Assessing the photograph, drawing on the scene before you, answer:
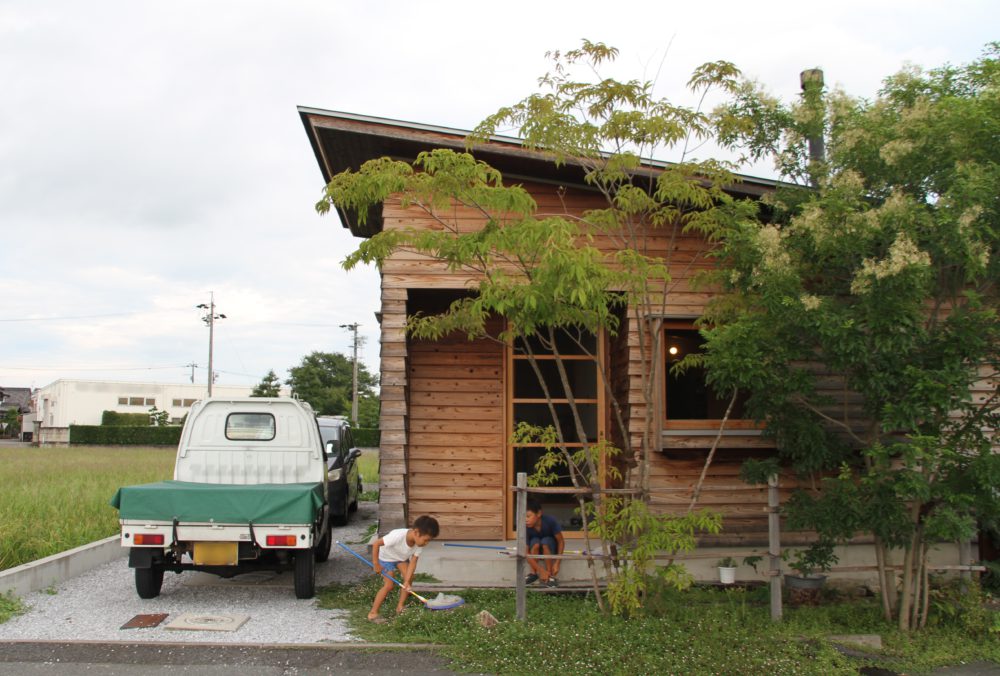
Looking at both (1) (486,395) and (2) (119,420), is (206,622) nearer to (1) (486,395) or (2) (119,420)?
(1) (486,395)

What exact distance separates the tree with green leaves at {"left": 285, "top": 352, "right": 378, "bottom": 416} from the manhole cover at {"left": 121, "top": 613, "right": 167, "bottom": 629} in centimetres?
4944

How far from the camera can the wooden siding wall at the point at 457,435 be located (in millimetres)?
9047

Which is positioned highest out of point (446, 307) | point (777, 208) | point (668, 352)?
point (777, 208)

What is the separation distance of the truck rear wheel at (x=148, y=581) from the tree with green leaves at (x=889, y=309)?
5.42 metres

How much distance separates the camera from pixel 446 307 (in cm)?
978

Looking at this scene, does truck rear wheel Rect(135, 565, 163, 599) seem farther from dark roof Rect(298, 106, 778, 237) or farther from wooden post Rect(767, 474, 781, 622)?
wooden post Rect(767, 474, 781, 622)

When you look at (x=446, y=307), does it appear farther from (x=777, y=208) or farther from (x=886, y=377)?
(x=886, y=377)

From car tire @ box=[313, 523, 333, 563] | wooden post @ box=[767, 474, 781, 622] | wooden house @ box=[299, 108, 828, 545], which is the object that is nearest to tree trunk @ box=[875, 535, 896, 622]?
wooden post @ box=[767, 474, 781, 622]

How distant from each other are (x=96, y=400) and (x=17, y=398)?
37.8m

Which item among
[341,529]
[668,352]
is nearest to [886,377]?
[668,352]

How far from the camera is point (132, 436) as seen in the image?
137 feet

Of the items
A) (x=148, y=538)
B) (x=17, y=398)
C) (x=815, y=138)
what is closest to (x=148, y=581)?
(x=148, y=538)

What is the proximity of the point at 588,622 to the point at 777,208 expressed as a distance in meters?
4.09

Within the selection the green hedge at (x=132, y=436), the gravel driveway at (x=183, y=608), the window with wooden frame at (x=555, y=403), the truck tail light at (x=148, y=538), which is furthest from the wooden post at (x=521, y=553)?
the green hedge at (x=132, y=436)
